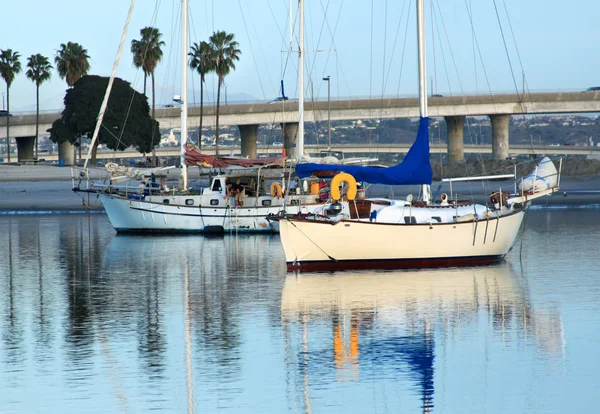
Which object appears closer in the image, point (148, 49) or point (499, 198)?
point (499, 198)

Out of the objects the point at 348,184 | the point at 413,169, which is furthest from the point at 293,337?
the point at 413,169

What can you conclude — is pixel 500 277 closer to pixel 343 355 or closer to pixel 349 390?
pixel 343 355

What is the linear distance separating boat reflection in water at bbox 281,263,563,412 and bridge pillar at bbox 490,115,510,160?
87465 millimetres

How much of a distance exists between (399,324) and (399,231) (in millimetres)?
8756

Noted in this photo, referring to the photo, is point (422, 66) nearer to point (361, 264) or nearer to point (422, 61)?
point (422, 61)

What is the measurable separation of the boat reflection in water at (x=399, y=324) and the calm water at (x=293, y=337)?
0.18ft

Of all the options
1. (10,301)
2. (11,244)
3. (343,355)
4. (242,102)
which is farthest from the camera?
(242,102)

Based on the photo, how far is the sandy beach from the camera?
6612 centimetres

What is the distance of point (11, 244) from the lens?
1726 inches

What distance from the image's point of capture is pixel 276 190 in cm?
4738

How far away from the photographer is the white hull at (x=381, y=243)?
31234 mm

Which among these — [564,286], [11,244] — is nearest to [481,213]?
[564,286]

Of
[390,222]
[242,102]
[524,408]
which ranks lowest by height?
[524,408]

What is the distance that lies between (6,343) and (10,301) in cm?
621
